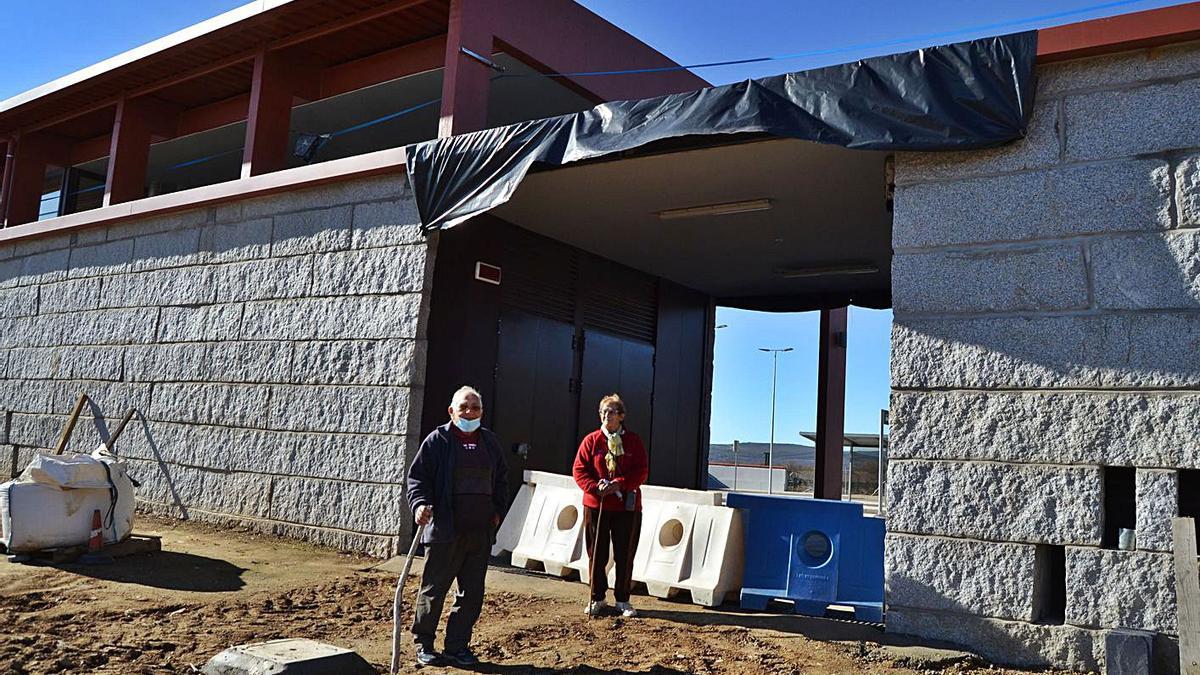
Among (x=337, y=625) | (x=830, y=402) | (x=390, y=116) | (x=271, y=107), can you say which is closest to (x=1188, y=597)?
(x=337, y=625)

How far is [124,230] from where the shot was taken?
13.1 m

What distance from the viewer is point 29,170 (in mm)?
16938

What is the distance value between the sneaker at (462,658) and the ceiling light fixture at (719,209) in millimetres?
5728

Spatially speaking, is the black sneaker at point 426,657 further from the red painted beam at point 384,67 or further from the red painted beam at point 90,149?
the red painted beam at point 90,149

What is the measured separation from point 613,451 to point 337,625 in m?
2.52

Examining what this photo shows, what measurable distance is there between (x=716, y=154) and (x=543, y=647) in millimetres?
4507

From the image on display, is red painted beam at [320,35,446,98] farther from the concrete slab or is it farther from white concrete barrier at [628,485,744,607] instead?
the concrete slab

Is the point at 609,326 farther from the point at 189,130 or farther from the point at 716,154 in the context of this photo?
the point at 189,130

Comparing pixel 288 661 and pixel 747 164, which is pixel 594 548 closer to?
pixel 288 661

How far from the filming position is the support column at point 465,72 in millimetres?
10164

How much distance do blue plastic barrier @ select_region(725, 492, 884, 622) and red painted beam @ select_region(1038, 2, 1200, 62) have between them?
3678 millimetres

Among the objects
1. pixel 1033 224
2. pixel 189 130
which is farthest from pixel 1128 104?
pixel 189 130

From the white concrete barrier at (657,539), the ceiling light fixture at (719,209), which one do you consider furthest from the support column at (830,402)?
the white concrete barrier at (657,539)

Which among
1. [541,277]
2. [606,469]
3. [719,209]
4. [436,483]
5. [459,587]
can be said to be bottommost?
[459,587]
